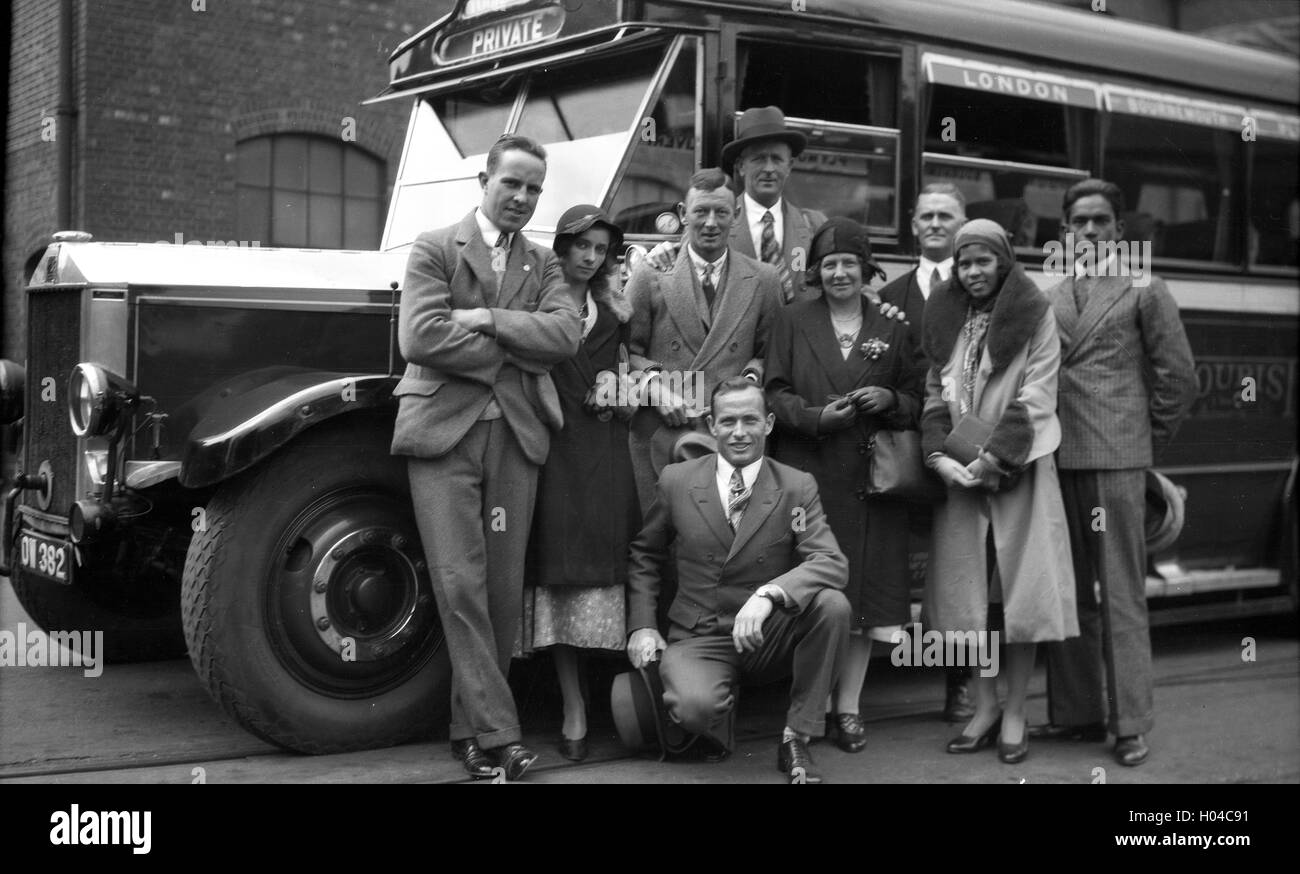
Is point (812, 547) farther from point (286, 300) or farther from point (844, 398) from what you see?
point (286, 300)

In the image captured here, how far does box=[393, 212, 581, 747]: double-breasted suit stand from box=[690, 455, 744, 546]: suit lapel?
53 centimetres

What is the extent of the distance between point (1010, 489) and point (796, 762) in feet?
4.19

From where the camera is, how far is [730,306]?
5027mm

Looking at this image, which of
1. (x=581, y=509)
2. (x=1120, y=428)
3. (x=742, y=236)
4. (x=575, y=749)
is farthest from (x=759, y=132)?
(x=575, y=749)

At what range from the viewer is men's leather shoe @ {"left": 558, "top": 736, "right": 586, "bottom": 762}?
4703 millimetres

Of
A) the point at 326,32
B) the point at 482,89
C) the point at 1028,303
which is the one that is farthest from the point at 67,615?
the point at 326,32

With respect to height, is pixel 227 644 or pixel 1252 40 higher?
pixel 1252 40

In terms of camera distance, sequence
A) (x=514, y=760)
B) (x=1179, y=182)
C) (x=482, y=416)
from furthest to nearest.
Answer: (x=1179, y=182)
(x=482, y=416)
(x=514, y=760)

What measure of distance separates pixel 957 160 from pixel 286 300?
2927 mm

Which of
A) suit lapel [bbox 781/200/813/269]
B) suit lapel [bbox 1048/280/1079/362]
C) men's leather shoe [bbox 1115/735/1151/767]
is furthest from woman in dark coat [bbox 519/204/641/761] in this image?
men's leather shoe [bbox 1115/735/1151/767]

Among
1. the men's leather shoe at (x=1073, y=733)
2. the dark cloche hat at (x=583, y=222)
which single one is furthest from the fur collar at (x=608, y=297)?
the men's leather shoe at (x=1073, y=733)

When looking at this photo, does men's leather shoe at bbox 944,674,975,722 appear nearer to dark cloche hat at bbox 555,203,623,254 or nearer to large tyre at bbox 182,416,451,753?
large tyre at bbox 182,416,451,753

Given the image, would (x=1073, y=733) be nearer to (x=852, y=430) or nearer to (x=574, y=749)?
(x=852, y=430)

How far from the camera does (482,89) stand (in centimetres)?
592
